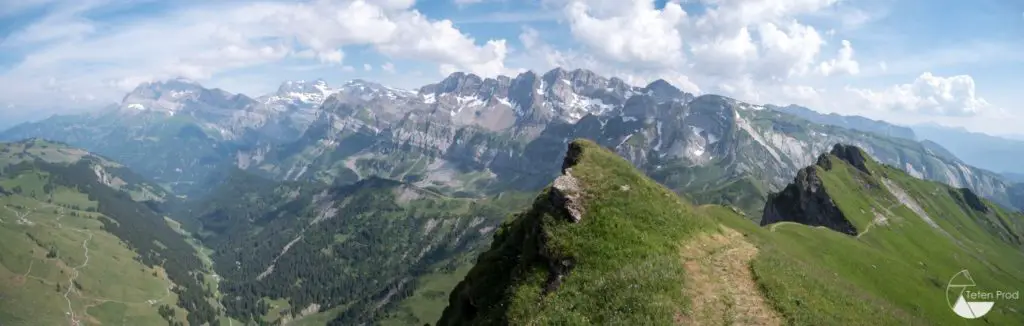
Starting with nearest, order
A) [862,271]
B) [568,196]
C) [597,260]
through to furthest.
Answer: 1. [597,260]
2. [568,196]
3. [862,271]

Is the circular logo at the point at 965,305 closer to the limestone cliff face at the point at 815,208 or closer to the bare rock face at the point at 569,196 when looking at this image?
the limestone cliff face at the point at 815,208

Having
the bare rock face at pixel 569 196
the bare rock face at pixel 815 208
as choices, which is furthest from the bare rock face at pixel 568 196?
the bare rock face at pixel 815 208

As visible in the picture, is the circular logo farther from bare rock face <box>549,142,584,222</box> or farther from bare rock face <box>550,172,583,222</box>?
bare rock face <box>550,172,583,222</box>

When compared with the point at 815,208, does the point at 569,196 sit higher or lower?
higher

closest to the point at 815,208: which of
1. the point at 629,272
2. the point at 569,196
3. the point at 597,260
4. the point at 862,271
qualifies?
the point at 862,271

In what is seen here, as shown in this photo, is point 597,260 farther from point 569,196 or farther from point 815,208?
point 815,208

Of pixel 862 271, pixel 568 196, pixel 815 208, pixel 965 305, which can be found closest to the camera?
pixel 568 196

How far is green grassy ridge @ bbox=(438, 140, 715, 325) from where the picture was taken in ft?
143

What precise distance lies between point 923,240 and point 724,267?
18389 cm

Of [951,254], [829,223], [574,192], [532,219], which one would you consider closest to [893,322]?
[574,192]

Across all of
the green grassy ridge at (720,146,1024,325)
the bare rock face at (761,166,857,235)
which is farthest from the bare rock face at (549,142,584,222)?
the bare rock face at (761,166,857,235)

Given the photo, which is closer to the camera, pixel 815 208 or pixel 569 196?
pixel 569 196

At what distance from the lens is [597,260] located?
48.4 m

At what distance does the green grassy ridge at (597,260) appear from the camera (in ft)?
143
